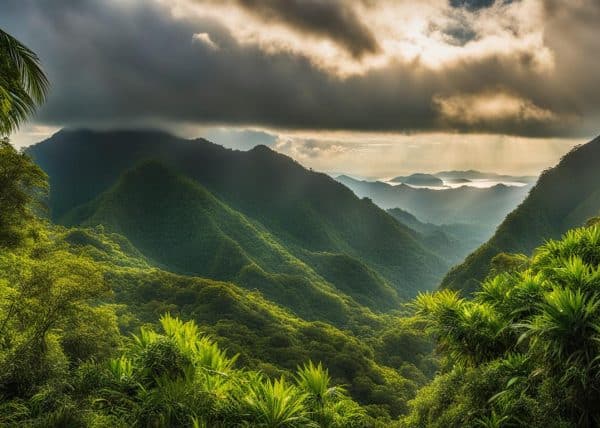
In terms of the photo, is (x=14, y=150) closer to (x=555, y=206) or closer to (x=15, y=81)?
(x=15, y=81)

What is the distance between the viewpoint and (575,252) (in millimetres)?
9234

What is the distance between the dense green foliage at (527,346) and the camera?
6.54m

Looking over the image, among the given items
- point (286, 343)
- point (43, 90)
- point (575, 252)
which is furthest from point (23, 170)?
point (286, 343)

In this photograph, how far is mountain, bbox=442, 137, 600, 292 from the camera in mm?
138000

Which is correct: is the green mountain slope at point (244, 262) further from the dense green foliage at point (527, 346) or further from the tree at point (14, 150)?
the dense green foliage at point (527, 346)

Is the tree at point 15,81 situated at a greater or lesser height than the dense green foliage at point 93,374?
greater

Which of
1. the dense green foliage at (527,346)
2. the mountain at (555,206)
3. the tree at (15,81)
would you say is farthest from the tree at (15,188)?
the mountain at (555,206)

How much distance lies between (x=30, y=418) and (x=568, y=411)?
805 cm

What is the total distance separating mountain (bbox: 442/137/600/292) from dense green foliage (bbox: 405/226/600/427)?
115 meters

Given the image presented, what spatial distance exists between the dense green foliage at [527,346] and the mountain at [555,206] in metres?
115

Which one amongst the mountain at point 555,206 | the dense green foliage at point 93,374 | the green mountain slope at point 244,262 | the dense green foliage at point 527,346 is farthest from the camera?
the mountain at point 555,206

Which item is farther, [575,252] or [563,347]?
[575,252]

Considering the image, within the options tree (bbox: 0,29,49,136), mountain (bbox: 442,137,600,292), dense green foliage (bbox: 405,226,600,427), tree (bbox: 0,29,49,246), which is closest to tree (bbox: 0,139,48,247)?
tree (bbox: 0,29,49,246)

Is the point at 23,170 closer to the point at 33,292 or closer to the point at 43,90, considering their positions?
the point at 33,292
